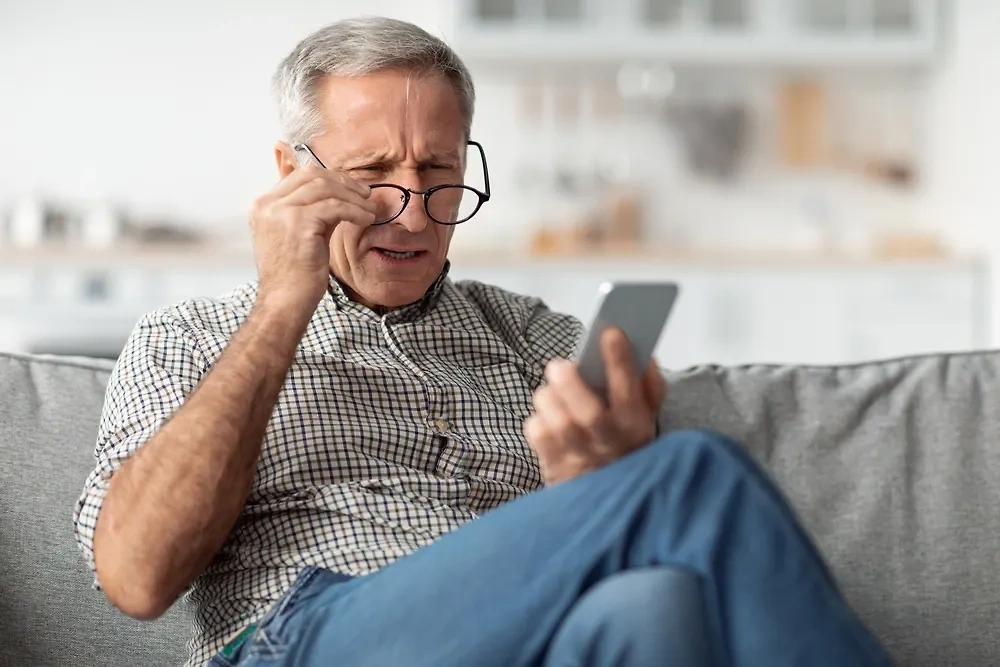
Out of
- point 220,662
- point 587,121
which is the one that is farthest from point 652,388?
point 587,121

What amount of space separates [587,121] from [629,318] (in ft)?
12.6

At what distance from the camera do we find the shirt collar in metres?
1.57

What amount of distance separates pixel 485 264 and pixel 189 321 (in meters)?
2.74

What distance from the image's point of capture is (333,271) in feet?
5.25

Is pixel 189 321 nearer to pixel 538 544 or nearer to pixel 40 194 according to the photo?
pixel 538 544

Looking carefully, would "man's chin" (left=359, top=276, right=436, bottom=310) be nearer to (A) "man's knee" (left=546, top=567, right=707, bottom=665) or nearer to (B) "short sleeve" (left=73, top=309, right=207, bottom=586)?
(B) "short sleeve" (left=73, top=309, right=207, bottom=586)

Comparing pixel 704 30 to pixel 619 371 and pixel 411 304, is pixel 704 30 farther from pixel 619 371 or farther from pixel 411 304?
pixel 619 371

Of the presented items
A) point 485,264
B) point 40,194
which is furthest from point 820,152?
point 40,194

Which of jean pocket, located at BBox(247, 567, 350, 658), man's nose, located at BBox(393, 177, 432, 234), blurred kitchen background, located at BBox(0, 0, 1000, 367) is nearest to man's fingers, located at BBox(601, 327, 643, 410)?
jean pocket, located at BBox(247, 567, 350, 658)

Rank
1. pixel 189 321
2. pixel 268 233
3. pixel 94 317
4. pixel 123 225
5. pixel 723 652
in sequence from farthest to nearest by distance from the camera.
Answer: pixel 123 225, pixel 94 317, pixel 189 321, pixel 268 233, pixel 723 652

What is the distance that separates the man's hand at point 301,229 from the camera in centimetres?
135

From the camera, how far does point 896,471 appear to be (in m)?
1.61

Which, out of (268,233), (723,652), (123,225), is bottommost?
(123,225)

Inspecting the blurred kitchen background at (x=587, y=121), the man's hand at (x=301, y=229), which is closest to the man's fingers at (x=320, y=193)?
the man's hand at (x=301, y=229)
